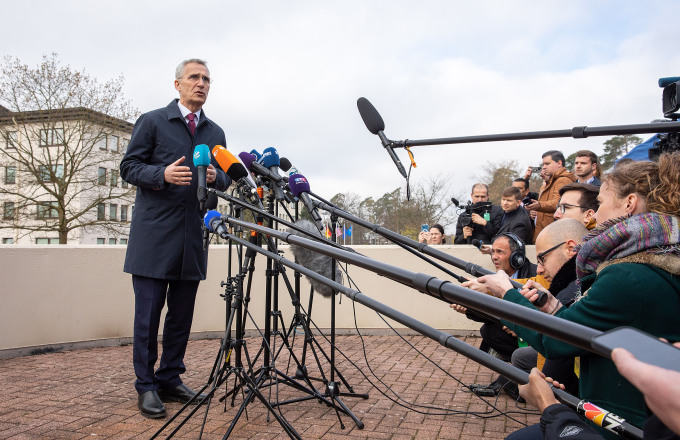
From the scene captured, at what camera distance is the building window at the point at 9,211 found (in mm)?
24400

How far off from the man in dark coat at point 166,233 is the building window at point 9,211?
24.6m

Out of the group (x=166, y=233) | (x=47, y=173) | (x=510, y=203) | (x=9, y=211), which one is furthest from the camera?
(x=9, y=211)

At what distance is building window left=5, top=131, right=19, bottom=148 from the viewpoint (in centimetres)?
2372

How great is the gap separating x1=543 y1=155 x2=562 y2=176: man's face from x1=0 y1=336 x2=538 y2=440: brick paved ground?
Result: 263cm

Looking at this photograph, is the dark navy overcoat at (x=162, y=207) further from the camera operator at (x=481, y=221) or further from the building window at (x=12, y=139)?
the building window at (x=12, y=139)

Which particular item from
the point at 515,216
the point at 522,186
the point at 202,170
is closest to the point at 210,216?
the point at 202,170

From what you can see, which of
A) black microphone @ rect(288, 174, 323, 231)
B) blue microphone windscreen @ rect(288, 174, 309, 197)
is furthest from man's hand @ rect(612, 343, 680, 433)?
blue microphone windscreen @ rect(288, 174, 309, 197)

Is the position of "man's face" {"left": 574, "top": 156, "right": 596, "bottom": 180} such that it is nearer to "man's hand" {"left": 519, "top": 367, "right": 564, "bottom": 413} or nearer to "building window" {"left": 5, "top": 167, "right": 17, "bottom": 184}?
"man's hand" {"left": 519, "top": 367, "right": 564, "bottom": 413}

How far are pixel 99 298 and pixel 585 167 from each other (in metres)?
6.03

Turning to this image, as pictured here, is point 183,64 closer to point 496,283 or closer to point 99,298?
point 496,283

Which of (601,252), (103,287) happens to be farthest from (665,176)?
(103,287)

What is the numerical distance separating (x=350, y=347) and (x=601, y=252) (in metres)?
4.90

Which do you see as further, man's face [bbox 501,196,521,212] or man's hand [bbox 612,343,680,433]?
man's face [bbox 501,196,521,212]

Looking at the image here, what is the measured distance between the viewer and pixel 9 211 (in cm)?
2480
